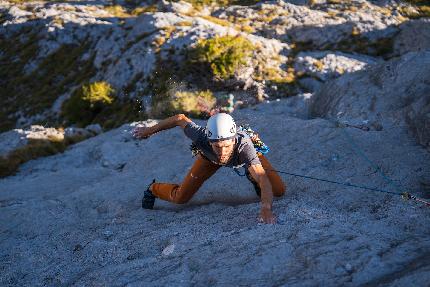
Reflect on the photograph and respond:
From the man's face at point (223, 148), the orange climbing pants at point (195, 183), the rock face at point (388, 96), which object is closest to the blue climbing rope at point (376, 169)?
the orange climbing pants at point (195, 183)

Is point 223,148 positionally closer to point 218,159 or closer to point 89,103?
point 218,159

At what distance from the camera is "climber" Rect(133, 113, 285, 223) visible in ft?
19.3

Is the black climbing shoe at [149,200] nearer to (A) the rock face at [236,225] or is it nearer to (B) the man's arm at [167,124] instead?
(A) the rock face at [236,225]

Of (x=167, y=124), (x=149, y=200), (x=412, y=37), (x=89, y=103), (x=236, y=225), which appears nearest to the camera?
(x=236, y=225)

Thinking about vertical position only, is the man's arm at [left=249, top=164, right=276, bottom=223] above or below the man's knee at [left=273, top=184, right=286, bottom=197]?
above

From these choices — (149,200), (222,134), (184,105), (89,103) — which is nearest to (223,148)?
(222,134)

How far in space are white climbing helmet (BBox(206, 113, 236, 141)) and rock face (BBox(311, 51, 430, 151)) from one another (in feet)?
15.3

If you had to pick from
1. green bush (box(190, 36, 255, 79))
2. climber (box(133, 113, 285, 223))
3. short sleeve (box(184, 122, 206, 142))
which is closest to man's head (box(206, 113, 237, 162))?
climber (box(133, 113, 285, 223))

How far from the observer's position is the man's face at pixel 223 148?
19.5ft

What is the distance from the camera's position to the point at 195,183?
23.9 feet

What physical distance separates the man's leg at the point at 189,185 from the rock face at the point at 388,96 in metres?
4.72

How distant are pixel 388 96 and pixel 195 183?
617 cm

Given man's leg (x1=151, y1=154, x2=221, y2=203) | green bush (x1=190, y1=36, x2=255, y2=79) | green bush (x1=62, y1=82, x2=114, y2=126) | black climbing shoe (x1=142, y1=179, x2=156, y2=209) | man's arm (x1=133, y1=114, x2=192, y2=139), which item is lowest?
green bush (x1=62, y1=82, x2=114, y2=126)

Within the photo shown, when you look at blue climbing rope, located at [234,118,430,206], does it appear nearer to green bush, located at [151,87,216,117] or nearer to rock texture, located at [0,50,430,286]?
rock texture, located at [0,50,430,286]
